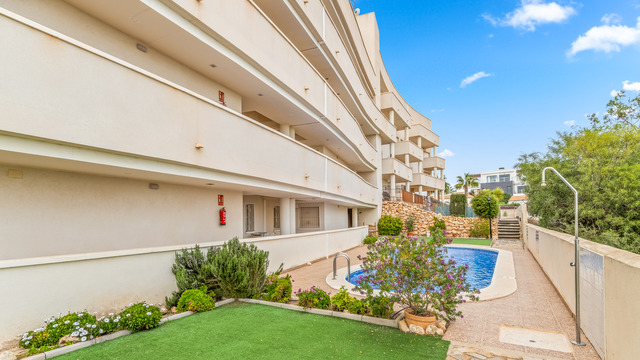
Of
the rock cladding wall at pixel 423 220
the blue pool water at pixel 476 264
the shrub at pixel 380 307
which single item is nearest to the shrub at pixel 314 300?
the shrub at pixel 380 307

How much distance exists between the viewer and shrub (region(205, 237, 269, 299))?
26.5 feet

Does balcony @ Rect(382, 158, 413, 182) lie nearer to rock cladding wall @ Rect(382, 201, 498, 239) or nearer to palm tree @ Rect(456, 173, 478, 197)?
rock cladding wall @ Rect(382, 201, 498, 239)

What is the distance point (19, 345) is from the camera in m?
5.07

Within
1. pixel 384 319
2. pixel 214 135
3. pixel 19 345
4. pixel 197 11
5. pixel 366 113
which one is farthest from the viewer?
pixel 366 113

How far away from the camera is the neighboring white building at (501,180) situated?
3467 inches

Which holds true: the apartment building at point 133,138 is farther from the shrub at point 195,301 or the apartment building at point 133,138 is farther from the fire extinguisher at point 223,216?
the shrub at point 195,301

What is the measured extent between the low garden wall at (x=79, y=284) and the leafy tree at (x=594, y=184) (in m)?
14.9

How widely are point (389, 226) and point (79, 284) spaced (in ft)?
75.2

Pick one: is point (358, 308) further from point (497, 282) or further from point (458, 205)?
point (458, 205)

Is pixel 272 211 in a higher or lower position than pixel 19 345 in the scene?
higher

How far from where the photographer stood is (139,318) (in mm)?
5957

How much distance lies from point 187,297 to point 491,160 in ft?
355

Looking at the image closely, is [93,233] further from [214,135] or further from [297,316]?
[297,316]

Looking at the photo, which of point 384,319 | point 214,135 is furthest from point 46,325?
point 384,319
